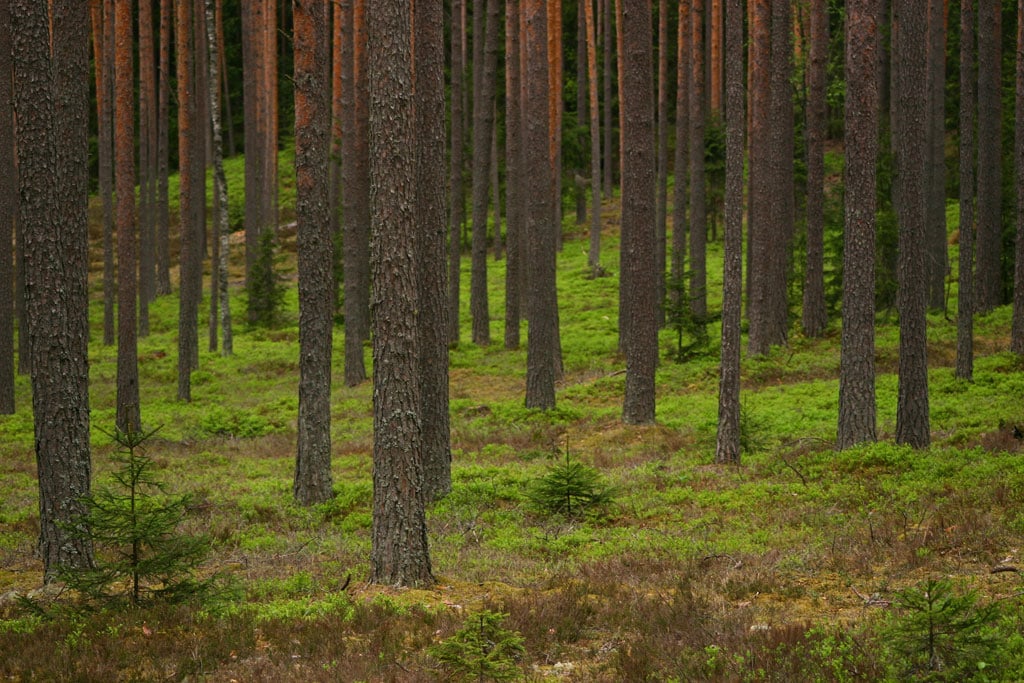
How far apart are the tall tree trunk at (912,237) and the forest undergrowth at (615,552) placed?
616 mm

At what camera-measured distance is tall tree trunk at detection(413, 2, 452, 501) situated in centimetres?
1185

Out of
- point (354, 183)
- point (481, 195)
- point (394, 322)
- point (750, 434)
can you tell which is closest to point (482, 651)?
point (394, 322)

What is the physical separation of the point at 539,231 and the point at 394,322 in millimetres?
11068

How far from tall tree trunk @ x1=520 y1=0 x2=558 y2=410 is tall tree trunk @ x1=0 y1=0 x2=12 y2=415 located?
10.3m

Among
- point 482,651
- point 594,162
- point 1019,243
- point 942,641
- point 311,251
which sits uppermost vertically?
point 594,162

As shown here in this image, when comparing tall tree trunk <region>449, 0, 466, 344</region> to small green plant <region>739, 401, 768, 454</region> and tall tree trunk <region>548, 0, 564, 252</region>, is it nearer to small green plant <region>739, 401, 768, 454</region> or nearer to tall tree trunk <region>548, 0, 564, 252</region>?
tall tree trunk <region>548, 0, 564, 252</region>

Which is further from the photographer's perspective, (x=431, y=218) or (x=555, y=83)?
(x=555, y=83)

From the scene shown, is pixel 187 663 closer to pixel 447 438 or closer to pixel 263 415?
pixel 447 438

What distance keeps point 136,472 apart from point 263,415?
13532 mm

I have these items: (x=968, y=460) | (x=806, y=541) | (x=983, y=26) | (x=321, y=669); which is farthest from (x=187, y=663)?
(x=983, y=26)

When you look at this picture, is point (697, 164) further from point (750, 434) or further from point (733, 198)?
point (733, 198)

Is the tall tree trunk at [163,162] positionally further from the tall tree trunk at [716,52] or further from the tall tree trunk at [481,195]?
the tall tree trunk at [716,52]

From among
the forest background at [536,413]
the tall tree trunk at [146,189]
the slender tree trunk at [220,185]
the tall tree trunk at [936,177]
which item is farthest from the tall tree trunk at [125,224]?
the tall tree trunk at [936,177]

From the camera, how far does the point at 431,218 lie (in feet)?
39.2
